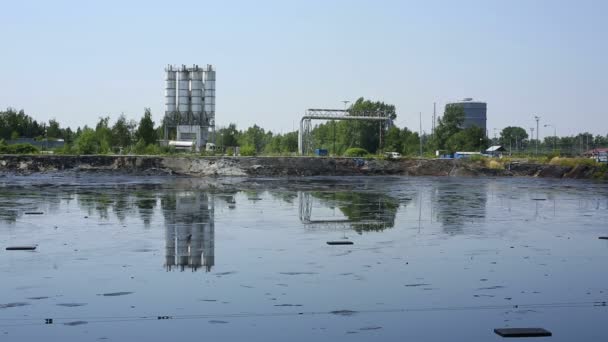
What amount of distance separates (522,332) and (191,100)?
8693 cm

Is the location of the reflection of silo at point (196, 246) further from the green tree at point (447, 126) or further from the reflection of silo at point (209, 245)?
the green tree at point (447, 126)

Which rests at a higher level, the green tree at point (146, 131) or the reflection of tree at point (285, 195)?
the green tree at point (146, 131)

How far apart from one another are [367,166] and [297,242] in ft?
174

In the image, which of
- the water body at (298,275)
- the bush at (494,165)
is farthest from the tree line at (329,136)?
the water body at (298,275)

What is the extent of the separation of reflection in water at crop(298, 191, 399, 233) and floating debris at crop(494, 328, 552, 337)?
11381mm

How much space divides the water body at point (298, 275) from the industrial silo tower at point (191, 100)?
220 feet

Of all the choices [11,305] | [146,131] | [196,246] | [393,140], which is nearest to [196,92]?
[146,131]

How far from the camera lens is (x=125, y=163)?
68625 millimetres

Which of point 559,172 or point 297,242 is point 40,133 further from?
point 297,242

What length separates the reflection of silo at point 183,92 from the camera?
3713 inches

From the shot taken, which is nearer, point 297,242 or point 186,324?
point 186,324

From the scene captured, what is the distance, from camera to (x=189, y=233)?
66.9 feet

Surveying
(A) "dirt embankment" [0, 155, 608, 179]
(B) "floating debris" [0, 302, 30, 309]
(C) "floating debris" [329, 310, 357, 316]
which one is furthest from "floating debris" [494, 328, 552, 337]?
(A) "dirt embankment" [0, 155, 608, 179]

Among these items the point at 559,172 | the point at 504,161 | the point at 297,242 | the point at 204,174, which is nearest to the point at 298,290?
the point at 297,242
